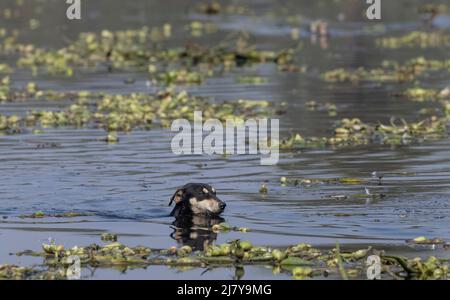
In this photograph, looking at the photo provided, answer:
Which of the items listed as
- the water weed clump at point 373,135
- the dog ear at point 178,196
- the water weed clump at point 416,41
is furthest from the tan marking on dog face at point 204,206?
the water weed clump at point 416,41

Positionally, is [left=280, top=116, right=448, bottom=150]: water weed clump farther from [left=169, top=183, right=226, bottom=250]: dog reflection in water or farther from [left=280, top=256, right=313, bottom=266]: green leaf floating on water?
[left=280, top=256, right=313, bottom=266]: green leaf floating on water

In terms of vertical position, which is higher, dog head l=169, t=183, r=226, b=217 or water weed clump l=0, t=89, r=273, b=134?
water weed clump l=0, t=89, r=273, b=134

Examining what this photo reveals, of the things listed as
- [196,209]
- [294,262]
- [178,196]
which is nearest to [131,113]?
[178,196]

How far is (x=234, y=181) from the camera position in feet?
55.1

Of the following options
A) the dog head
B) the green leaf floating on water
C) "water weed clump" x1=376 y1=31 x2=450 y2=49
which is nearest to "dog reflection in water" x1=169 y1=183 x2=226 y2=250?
the dog head

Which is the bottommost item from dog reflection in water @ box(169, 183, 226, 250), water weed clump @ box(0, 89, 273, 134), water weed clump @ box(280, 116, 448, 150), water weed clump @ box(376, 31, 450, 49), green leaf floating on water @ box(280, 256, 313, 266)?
green leaf floating on water @ box(280, 256, 313, 266)

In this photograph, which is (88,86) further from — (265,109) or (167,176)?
(167,176)

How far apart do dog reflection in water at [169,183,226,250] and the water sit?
0.60ft

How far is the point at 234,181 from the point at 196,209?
2.33 metres

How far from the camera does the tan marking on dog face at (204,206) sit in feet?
47.1

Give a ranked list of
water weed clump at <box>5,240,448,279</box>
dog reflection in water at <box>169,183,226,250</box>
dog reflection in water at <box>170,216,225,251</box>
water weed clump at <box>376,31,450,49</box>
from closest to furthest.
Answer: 1. water weed clump at <box>5,240,448,279</box>
2. dog reflection in water at <box>170,216,225,251</box>
3. dog reflection in water at <box>169,183,226,250</box>
4. water weed clump at <box>376,31,450,49</box>

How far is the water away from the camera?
13297mm
